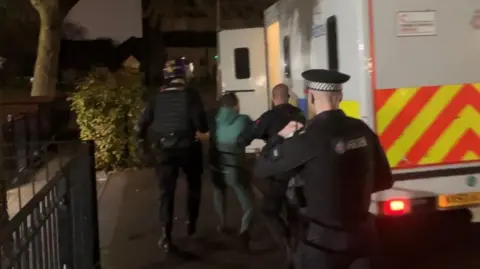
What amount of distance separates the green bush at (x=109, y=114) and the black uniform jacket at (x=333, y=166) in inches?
310

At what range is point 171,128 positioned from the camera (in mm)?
6383

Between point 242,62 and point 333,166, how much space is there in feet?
28.8

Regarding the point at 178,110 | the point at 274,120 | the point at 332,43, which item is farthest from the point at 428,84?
the point at 178,110

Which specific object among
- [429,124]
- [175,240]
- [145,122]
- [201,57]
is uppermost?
[201,57]

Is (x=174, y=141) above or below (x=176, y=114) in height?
below

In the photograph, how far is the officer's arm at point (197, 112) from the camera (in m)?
6.40

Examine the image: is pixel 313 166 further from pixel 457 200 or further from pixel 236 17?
pixel 236 17

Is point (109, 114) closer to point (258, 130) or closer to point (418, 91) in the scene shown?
point (258, 130)

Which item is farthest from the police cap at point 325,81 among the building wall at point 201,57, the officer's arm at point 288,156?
the building wall at point 201,57

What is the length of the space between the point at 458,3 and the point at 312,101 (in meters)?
2.58

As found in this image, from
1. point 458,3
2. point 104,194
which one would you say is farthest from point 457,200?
point 104,194

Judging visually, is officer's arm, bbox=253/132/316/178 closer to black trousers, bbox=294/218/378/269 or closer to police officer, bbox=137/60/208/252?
black trousers, bbox=294/218/378/269

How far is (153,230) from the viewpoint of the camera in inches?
299

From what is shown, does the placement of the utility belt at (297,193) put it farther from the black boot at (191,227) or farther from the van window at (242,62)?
the van window at (242,62)
